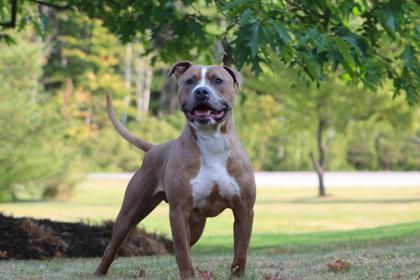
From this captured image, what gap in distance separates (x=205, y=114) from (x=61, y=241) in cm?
512

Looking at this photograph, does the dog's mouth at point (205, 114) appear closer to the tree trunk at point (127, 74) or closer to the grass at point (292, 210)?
the grass at point (292, 210)

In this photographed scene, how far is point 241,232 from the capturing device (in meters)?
5.39

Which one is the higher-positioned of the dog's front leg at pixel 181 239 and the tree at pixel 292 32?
the tree at pixel 292 32

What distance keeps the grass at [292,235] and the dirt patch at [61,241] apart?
60 cm

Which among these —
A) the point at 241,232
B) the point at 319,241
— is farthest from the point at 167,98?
the point at 241,232

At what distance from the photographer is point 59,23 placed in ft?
166

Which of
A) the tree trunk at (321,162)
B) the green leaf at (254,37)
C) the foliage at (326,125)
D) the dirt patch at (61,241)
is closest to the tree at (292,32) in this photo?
the green leaf at (254,37)

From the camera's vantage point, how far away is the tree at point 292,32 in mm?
7191

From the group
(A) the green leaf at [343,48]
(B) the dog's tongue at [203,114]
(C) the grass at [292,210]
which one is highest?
(A) the green leaf at [343,48]

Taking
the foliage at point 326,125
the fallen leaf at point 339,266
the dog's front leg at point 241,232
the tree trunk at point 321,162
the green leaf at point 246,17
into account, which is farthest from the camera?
the tree trunk at point 321,162

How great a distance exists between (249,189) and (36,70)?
26192mm

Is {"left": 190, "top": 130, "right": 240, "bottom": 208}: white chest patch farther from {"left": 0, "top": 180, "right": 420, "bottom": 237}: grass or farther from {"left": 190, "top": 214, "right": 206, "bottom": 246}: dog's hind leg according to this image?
{"left": 0, "top": 180, "right": 420, "bottom": 237}: grass

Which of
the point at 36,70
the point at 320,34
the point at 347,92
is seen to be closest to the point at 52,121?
the point at 36,70

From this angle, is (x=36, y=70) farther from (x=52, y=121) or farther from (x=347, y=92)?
(x=347, y=92)
